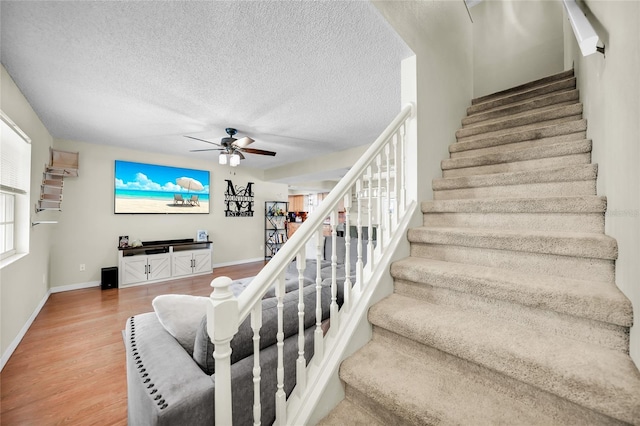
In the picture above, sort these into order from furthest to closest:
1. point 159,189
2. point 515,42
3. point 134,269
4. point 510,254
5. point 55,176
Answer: point 159,189
point 134,269
point 515,42
point 55,176
point 510,254

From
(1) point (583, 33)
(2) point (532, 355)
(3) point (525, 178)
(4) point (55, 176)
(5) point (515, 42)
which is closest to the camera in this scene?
(2) point (532, 355)

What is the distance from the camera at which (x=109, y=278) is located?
440 centimetres

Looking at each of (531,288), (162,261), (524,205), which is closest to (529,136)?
(524,205)

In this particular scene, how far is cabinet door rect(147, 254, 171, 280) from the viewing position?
15.5 ft

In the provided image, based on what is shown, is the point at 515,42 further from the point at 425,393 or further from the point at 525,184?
the point at 425,393

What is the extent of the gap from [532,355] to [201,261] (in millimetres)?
5454

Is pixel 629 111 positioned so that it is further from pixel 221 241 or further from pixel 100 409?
pixel 221 241

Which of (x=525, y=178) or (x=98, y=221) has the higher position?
(x=525, y=178)

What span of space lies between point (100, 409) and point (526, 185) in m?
3.25

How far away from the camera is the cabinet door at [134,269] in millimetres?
4461

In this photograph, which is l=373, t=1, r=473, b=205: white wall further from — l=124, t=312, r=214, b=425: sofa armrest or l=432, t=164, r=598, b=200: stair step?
l=124, t=312, r=214, b=425: sofa armrest

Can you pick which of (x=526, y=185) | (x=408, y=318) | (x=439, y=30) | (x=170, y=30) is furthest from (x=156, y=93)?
(x=526, y=185)

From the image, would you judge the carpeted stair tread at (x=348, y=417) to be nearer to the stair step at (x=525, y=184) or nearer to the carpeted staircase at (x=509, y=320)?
the carpeted staircase at (x=509, y=320)

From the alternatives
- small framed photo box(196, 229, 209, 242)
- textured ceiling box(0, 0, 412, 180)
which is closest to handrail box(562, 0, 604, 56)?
textured ceiling box(0, 0, 412, 180)
